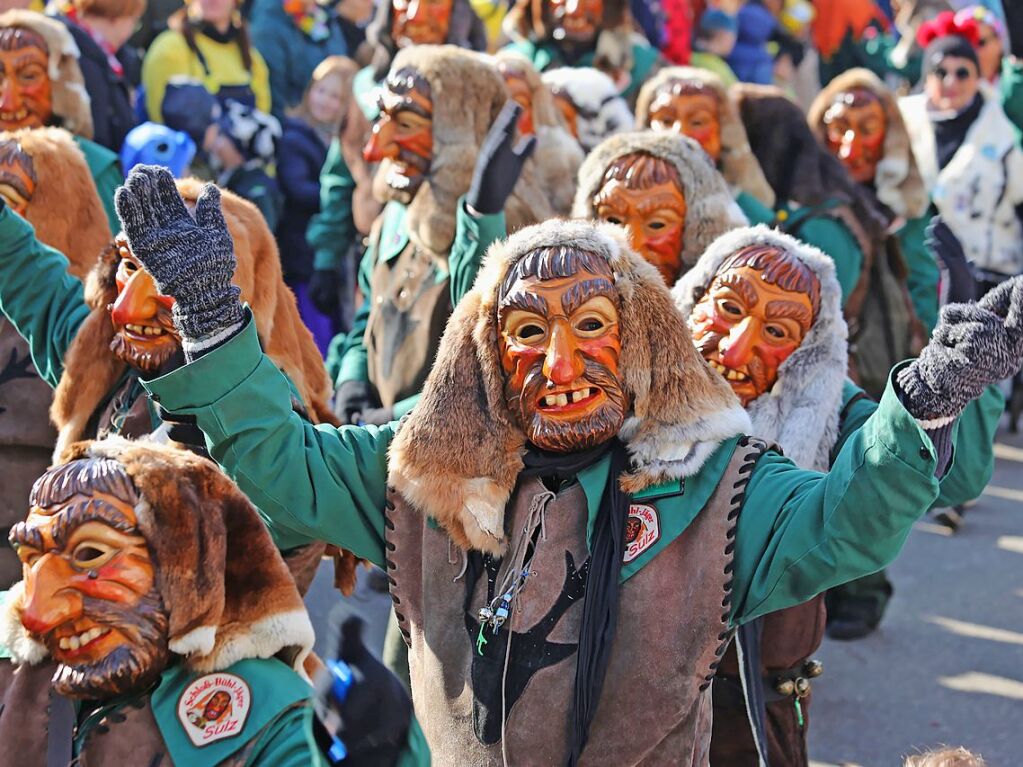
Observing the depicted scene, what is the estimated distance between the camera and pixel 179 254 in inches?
109

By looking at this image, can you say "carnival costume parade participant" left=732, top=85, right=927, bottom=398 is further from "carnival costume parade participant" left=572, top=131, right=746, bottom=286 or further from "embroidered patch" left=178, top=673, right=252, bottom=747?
"embroidered patch" left=178, top=673, right=252, bottom=747

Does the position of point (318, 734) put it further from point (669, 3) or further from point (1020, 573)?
point (669, 3)

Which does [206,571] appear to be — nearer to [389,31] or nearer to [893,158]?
[893,158]

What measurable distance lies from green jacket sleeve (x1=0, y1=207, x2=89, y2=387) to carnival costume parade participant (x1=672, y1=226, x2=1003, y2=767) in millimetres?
1752

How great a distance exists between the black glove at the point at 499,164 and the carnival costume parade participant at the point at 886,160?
250 centimetres

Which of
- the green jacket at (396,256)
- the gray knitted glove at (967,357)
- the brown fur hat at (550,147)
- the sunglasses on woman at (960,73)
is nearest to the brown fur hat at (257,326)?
the green jacket at (396,256)

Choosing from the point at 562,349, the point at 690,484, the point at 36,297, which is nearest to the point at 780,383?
the point at 690,484

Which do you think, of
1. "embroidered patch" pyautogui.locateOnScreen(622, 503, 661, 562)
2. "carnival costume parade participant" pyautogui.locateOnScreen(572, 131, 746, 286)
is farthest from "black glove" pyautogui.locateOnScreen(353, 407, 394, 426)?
"embroidered patch" pyautogui.locateOnScreen(622, 503, 661, 562)

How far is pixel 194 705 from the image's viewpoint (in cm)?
267

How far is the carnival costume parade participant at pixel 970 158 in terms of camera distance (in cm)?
788

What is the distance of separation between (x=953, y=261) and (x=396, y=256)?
7.36ft

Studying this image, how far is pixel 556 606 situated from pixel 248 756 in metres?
0.67

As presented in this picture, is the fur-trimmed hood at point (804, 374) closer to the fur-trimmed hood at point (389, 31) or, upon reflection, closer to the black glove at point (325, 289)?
the black glove at point (325, 289)

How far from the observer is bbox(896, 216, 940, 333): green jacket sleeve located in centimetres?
650
